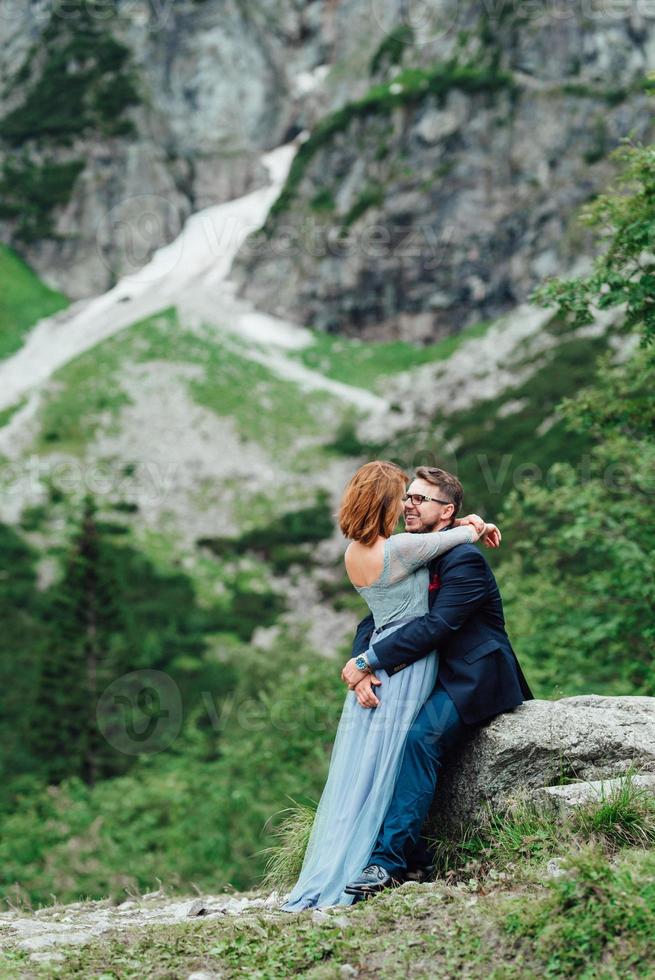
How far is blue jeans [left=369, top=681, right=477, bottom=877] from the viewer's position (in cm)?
579

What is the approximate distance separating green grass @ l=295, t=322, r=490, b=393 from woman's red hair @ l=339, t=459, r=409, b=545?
3171 inches

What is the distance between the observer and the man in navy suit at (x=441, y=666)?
5.84m

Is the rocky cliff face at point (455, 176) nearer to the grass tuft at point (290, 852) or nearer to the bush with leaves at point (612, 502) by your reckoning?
the bush with leaves at point (612, 502)

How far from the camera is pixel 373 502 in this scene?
19.8ft

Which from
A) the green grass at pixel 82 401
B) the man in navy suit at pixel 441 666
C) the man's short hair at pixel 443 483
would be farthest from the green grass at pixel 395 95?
the man in navy suit at pixel 441 666

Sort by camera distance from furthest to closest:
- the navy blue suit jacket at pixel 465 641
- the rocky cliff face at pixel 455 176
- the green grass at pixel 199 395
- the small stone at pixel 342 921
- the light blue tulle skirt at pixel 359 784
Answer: the rocky cliff face at pixel 455 176 < the green grass at pixel 199 395 < the navy blue suit jacket at pixel 465 641 < the light blue tulle skirt at pixel 359 784 < the small stone at pixel 342 921

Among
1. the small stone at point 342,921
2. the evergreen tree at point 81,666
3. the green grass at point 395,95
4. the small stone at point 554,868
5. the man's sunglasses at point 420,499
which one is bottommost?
the evergreen tree at point 81,666

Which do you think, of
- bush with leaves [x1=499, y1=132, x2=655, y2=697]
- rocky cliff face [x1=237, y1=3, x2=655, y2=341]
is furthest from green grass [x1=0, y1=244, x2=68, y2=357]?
bush with leaves [x1=499, y1=132, x2=655, y2=697]

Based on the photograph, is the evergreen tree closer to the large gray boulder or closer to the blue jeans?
the large gray boulder

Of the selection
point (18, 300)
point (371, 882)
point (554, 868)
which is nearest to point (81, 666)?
point (371, 882)

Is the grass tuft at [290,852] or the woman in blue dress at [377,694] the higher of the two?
the woman in blue dress at [377,694]

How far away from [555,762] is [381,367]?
289 feet

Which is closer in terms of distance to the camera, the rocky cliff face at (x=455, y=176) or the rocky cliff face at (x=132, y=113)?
the rocky cliff face at (x=455, y=176)

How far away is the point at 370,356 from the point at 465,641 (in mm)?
91000
